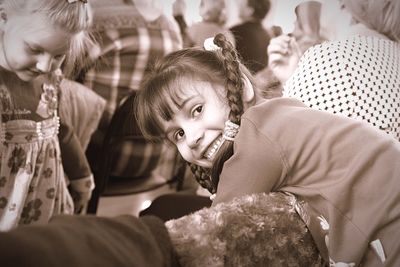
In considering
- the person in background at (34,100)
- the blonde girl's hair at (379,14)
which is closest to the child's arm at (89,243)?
the person in background at (34,100)

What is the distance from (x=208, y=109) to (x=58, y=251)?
0.41 m

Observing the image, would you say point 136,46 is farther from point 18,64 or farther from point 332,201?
point 332,201

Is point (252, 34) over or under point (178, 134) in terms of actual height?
over

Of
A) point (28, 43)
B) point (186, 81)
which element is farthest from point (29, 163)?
point (186, 81)

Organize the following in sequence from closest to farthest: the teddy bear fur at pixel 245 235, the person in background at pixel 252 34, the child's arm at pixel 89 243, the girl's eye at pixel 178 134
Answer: the child's arm at pixel 89 243 < the teddy bear fur at pixel 245 235 < the girl's eye at pixel 178 134 < the person in background at pixel 252 34

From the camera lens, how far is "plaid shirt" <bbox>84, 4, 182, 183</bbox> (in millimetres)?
767

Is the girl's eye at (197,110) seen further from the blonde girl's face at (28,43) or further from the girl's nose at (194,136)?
the blonde girl's face at (28,43)

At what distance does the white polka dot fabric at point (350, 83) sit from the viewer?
31.3 inches

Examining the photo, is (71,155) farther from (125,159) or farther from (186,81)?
(186,81)

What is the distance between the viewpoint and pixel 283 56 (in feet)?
2.96

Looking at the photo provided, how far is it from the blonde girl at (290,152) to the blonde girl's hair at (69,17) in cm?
14

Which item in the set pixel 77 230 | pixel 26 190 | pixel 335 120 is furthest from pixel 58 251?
pixel 335 120

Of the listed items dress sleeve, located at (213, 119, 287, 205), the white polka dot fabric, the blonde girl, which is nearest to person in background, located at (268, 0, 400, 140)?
the white polka dot fabric

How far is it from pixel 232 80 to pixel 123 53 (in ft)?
0.76
